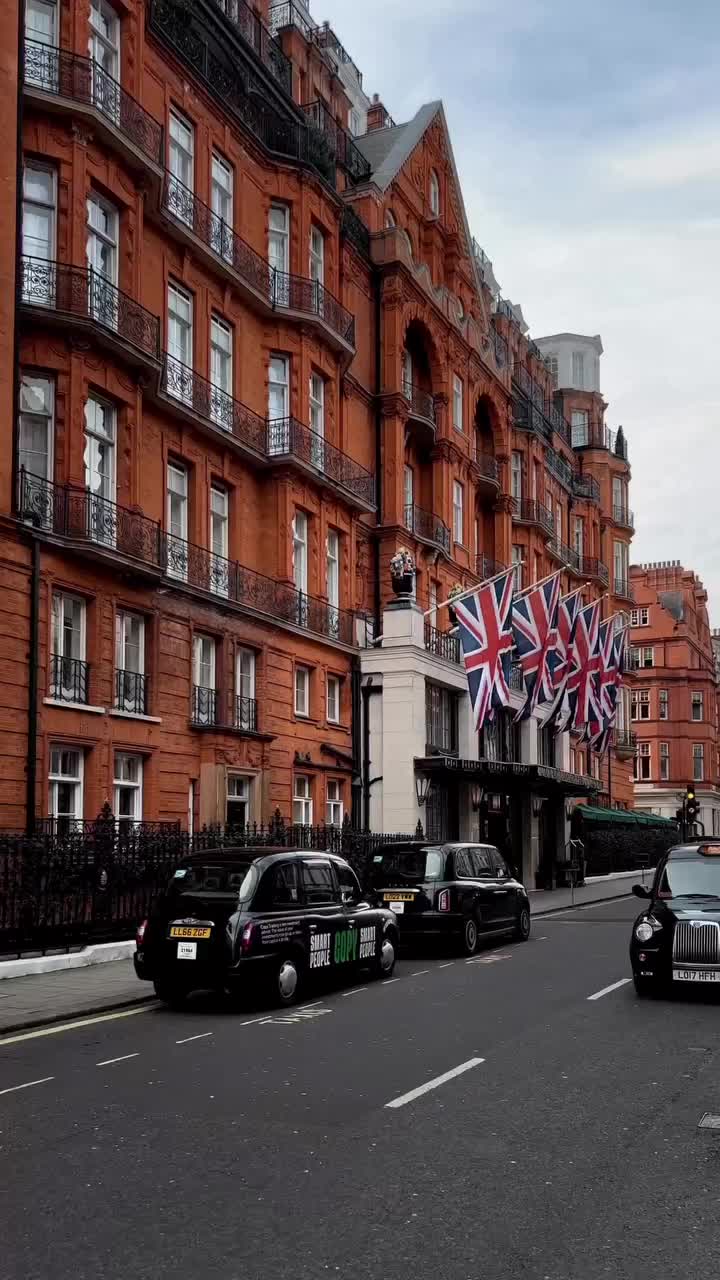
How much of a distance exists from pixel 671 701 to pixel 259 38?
70779 millimetres

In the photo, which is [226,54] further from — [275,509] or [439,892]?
[439,892]

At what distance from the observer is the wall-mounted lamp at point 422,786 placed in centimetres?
3284

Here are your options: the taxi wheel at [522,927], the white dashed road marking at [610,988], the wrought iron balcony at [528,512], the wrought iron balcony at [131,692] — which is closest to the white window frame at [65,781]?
the wrought iron balcony at [131,692]

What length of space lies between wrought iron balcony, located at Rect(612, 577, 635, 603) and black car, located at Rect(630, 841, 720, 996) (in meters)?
51.7

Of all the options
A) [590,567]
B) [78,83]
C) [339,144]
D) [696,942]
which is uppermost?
[339,144]

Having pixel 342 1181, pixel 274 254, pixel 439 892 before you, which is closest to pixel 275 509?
pixel 274 254

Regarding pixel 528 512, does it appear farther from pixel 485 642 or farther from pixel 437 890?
pixel 437 890

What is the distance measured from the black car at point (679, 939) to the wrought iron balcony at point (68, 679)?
33.4ft

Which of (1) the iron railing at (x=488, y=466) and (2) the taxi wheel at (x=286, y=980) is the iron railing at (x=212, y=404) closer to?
(2) the taxi wheel at (x=286, y=980)

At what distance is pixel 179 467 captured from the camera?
26438mm

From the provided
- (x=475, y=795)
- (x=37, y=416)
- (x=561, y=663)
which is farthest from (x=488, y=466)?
(x=37, y=416)

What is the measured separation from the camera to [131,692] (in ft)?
75.8

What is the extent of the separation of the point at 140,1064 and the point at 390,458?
27.2m

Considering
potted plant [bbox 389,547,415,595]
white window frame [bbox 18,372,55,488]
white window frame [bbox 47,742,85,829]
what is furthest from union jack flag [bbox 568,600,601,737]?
white window frame [bbox 18,372,55,488]
